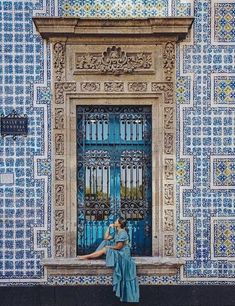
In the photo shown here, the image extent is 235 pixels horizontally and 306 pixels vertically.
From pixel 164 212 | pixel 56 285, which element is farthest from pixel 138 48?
pixel 56 285

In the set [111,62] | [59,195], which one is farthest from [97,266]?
[111,62]

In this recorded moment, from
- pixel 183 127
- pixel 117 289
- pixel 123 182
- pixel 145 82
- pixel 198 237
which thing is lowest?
pixel 117 289

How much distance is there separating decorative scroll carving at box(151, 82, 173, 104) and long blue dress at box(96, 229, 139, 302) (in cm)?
192

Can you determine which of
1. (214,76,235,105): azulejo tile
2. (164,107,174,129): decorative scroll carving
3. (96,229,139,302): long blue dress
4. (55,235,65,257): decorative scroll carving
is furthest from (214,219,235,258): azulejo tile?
(55,235,65,257): decorative scroll carving

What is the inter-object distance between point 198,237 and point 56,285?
2088 millimetres

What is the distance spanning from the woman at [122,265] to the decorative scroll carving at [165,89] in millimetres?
1787

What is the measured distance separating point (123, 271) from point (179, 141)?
1.95m

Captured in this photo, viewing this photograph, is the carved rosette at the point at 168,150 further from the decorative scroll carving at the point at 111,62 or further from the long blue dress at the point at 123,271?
the long blue dress at the point at 123,271

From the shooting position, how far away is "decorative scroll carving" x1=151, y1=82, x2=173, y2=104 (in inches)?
324

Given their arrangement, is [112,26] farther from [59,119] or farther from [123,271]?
[123,271]

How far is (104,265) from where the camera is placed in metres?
8.16

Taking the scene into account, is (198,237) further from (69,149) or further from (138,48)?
(138,48)

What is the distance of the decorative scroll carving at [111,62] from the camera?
8.23 metres

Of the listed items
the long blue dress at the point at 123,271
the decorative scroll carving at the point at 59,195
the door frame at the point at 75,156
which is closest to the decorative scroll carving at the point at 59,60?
the door frame at the point at 75,156
